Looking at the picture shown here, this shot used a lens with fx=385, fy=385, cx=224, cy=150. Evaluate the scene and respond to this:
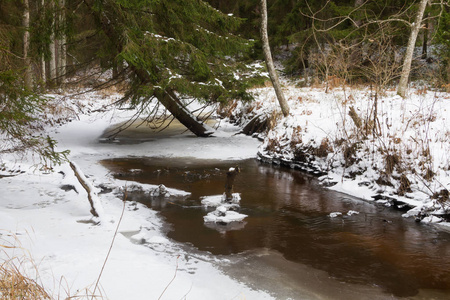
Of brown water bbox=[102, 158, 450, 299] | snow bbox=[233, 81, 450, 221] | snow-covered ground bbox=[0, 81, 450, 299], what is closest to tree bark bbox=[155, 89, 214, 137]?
snow-covered ground bbox=[0, 81, 450, 299]

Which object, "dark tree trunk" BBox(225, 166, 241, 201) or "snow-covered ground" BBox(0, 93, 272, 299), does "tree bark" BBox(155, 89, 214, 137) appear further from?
"dark tree trunk" BBox(225, 166, 241, 201)

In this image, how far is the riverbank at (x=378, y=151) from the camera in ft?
21.9

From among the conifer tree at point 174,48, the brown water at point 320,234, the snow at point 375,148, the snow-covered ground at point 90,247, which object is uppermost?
the conifer tree at point 174,48

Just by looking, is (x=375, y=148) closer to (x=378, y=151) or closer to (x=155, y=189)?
(x=378, y=151)

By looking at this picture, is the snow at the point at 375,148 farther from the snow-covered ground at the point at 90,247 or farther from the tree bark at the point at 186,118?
the snow-covered ground at the point at 90,247

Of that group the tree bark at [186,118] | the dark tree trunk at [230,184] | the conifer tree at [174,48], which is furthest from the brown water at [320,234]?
the tree bark at [186,118]

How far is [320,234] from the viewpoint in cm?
571

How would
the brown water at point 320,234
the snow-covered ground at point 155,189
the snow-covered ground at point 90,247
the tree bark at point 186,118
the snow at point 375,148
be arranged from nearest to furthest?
the snow-covered ground at point 90,247 < the snow-covered ground at point 155,189 < the brown water at point 320,234 < the snow at point 375,148 < the tree bark at point 186,118

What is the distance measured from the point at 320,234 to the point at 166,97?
819 centimetres

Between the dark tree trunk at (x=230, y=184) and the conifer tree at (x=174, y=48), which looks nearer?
the dark tree trunk at (x=230, y=184)

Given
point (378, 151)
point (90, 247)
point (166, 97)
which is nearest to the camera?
point (90, 247)

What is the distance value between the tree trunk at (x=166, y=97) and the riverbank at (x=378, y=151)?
3232 mm

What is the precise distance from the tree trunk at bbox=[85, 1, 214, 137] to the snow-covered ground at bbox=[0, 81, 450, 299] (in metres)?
0.63

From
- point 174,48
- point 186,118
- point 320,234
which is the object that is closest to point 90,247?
point 320,234
